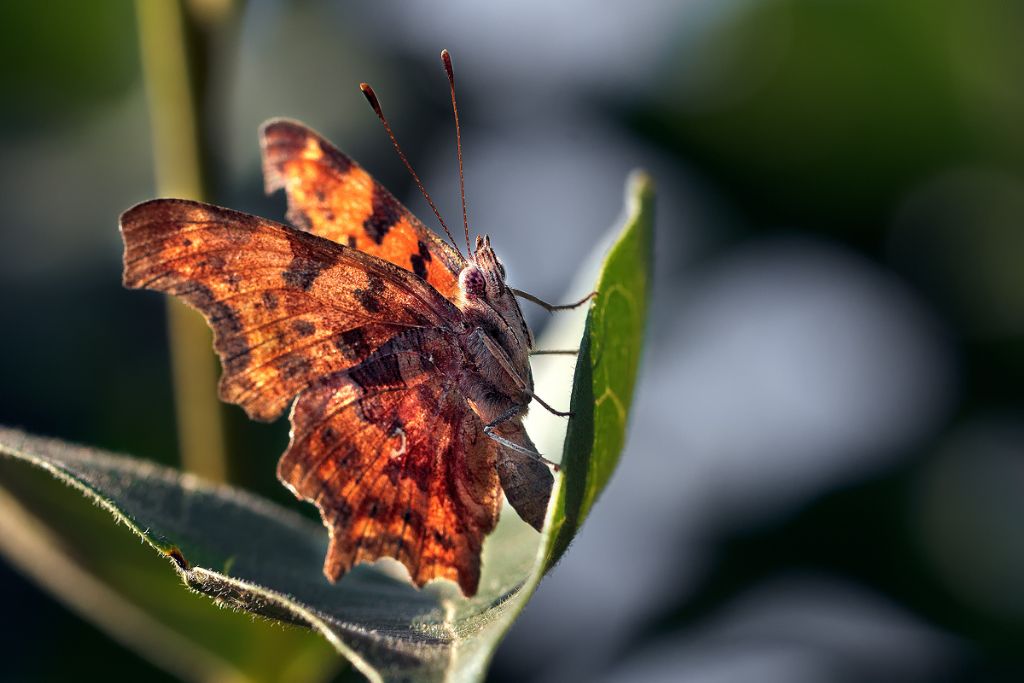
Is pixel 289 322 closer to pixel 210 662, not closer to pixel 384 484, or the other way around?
pixel 384 484

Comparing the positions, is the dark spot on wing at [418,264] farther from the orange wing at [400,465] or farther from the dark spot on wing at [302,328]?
the dark spot on wing at [302,328]

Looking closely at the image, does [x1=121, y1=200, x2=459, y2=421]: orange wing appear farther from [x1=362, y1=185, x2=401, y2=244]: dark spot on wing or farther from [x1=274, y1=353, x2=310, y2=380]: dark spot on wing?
[x1=362, y1=185, x2=401, y2=244]: dark spot on wing

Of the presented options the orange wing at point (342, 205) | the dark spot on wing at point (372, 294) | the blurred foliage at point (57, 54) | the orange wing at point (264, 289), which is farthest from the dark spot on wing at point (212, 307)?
the blurred foliage at point (57, 54)

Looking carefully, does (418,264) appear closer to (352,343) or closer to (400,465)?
(352,343)

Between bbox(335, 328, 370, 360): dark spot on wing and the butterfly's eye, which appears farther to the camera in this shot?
the butterfly's eye

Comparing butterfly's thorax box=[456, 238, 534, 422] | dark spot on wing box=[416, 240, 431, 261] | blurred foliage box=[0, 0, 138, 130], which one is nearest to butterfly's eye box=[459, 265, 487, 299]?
butterfly's thorax box=[456, 238, 534, 422]

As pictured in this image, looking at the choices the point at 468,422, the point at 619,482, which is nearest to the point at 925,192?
the point at 619,482
